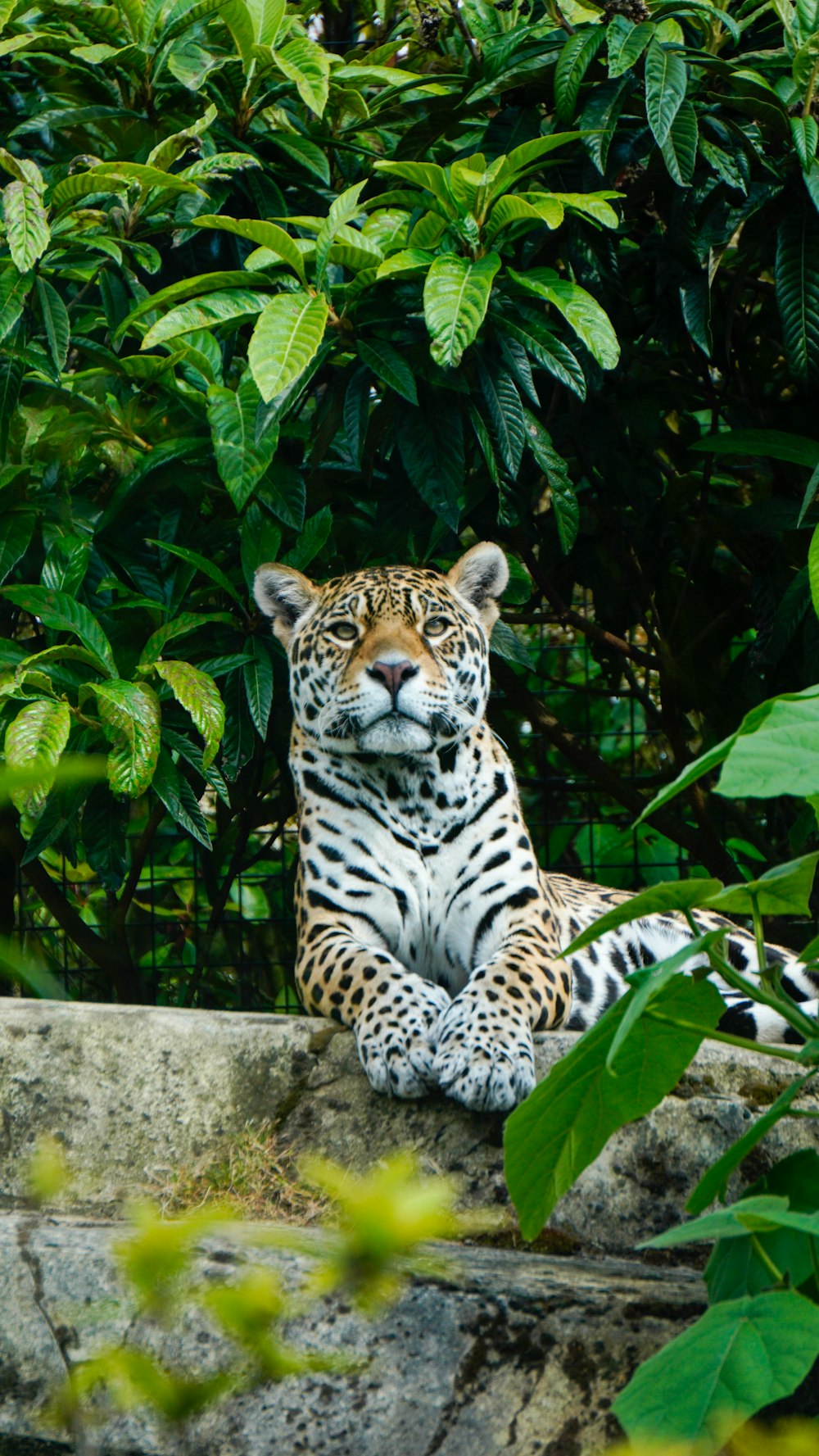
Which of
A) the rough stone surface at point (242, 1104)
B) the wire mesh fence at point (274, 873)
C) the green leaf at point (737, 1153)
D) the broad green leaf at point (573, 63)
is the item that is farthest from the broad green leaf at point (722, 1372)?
the wire mesh fence at point (274, 873)

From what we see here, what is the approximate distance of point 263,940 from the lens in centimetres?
714

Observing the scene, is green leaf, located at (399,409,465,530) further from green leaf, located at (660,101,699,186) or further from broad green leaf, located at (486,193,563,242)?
green leaf, located at (660,101,699,186)

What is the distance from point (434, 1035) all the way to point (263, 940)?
3.57 m

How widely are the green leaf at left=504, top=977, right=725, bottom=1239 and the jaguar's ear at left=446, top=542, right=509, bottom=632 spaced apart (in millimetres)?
2551

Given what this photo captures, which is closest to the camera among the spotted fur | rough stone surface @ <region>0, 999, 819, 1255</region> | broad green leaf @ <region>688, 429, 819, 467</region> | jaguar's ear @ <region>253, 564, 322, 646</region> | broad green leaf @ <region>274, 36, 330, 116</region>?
rough stone surface @ <region>0, 999, 819, 1255</region>

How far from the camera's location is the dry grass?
3.37 metres

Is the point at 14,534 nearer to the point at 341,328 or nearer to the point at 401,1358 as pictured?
the point at 341,328

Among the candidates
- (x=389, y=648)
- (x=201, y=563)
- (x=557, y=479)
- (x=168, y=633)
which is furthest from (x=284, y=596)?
(x=557, y=479)

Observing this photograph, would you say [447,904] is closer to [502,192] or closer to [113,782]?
[113,782]

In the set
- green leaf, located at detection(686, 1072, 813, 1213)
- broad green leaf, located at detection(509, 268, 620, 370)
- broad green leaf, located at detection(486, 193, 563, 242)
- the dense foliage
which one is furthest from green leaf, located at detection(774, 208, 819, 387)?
green leaf, located at detection(686, 1072, 813, 1213)

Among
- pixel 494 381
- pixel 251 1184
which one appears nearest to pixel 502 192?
pixel 494 381

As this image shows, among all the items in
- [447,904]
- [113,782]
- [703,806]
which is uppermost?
[113,782]

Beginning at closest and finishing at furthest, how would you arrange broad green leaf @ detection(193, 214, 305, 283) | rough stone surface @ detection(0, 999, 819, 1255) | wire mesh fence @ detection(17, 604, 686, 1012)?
1. rough stone surface @ detection(0, 999, 819, 1255)
2. broad green leaf @ detection(193, 214, 305, 283)
3. wire mesh fence @ detection(17, 604, 686, 1012)

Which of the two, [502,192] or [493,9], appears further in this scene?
[493,9]
